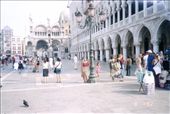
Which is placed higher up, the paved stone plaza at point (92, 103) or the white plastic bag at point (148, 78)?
the white plastic bag at point (148, 78)

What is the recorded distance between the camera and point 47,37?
4407 inches

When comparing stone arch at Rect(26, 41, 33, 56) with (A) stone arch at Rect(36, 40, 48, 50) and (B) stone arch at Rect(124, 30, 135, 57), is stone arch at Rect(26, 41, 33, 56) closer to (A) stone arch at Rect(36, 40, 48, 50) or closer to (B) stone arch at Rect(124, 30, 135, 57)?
(A) stone arch at Rect(36, 40, 48, 50)

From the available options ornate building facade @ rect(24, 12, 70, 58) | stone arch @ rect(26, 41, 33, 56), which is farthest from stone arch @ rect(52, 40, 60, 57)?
stone arch @ rect(26, 41, 33, 56)

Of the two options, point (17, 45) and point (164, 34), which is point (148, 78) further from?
point (17, 45)

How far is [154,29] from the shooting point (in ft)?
80.0

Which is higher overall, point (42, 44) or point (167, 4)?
point (42, 44)

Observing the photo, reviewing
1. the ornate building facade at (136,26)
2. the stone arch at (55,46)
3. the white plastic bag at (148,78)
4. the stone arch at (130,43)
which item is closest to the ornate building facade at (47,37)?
the stone arch at (55,46)

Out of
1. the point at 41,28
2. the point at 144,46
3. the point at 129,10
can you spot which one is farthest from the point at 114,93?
the point at 41,28

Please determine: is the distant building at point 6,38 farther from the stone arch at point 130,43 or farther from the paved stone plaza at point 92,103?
the paved stone plaza at point 92,103

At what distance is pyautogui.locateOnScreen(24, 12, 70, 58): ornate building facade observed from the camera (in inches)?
4240

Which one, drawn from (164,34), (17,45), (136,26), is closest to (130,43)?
(164,34)

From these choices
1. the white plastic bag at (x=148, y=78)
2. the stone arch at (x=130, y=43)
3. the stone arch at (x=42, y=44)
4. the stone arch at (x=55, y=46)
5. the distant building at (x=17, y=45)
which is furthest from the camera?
the distant building at (x=17, y=45)

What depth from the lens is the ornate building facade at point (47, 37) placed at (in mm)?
107688

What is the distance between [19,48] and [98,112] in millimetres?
129987
